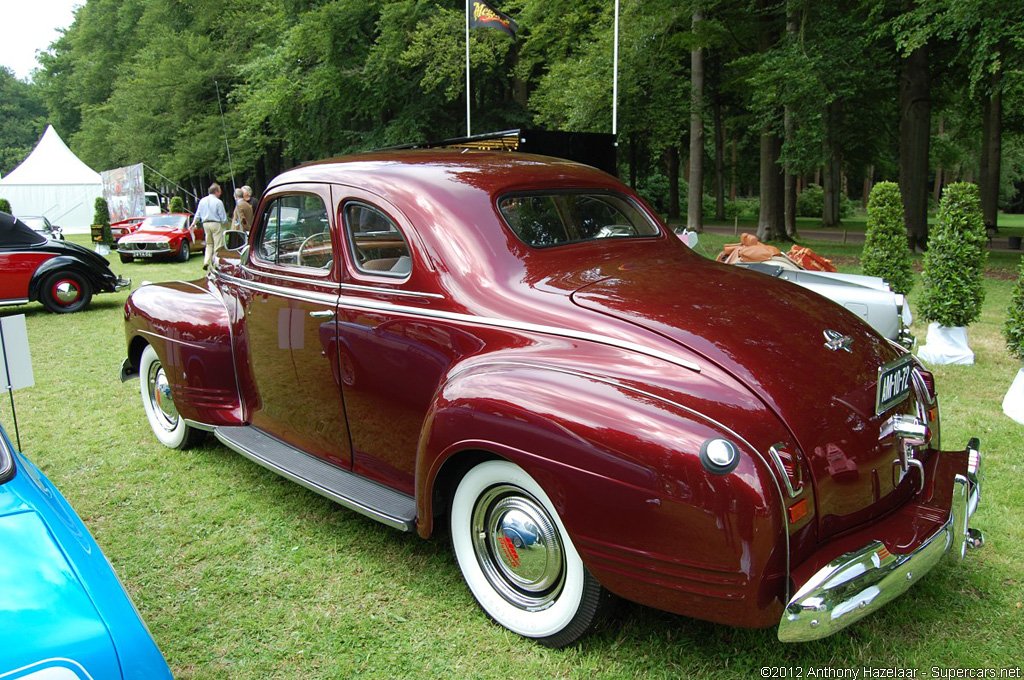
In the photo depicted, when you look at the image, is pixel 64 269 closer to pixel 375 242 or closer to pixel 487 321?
pixel 375 242

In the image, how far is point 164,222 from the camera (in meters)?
19.7

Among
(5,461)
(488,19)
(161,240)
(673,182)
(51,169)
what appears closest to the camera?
(5,461)

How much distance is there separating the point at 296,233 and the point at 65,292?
9192 mm

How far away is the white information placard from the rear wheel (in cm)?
853

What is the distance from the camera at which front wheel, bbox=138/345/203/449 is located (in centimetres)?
518

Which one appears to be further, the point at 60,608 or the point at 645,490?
the point at 645,490

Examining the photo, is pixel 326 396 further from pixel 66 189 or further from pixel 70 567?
pixel 66 189

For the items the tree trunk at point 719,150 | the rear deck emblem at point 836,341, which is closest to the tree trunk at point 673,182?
the tree trunk at point 719,150

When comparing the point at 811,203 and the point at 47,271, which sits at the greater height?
the point at 811,203

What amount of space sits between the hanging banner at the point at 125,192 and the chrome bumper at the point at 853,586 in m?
27.7

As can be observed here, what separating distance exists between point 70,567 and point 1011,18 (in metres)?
15.6

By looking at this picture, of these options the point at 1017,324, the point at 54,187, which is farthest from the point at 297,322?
the point at 54,187

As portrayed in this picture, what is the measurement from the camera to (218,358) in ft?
14.8

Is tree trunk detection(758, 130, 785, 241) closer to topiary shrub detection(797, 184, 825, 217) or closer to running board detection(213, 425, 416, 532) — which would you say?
running board detection(213, 425, 416, 532)
